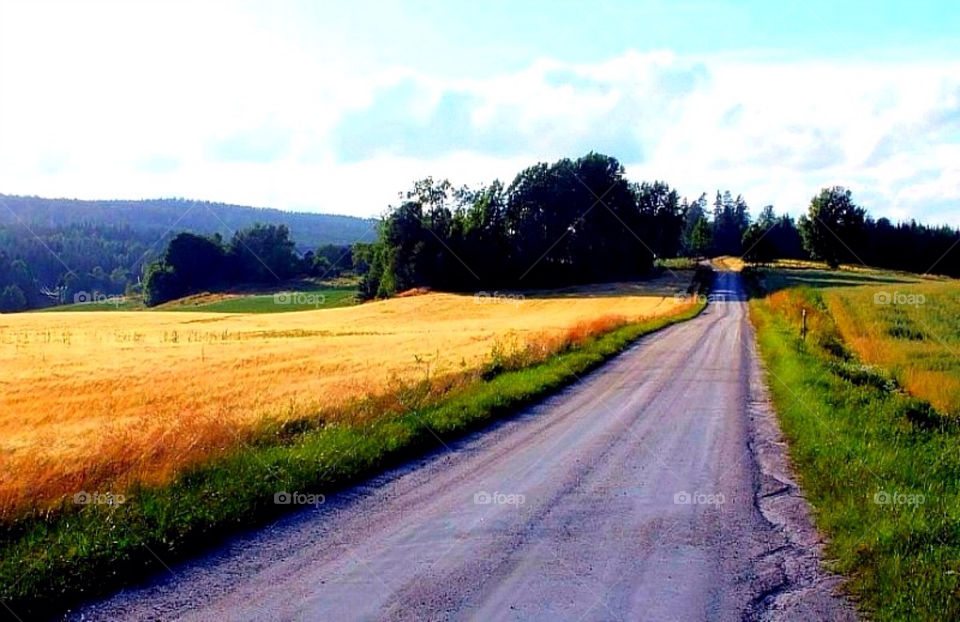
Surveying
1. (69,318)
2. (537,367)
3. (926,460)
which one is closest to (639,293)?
(69,318)

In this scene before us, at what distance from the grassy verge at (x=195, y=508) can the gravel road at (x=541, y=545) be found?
0.28m

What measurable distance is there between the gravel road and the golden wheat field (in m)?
2.42

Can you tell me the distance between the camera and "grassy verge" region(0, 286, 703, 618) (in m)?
6.05

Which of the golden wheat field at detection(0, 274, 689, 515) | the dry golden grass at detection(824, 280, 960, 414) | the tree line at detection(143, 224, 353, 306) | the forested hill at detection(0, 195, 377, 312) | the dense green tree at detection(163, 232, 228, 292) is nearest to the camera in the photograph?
the golden wheat field at detection(0, 274, 689, 515)

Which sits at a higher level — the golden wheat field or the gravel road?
the gravel road

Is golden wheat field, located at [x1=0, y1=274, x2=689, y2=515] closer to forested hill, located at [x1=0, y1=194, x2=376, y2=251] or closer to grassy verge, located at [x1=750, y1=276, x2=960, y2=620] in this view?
grassy verge, located at [x1=750, y1=276, x2=960, y2=620]

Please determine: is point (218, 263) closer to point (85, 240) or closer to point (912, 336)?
point (85, 240)

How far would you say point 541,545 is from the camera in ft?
23.4

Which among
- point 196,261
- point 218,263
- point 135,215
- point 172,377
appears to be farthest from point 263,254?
point 172,377

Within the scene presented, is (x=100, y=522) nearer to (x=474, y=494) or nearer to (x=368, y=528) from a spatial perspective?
(x=368, y=528)

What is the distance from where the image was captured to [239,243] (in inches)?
4306

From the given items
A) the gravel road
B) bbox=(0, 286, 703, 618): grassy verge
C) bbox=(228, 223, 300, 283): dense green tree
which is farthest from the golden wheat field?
bbox=(228, 223, 300, 283): dense green tree

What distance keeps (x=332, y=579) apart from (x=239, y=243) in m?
109

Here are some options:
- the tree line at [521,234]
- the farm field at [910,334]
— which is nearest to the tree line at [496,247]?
the tree line at [521,234]
